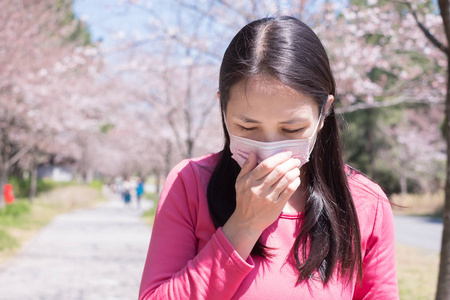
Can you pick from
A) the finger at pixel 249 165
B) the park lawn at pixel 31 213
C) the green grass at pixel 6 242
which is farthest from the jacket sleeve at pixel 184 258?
the green grass at pixel 6 242

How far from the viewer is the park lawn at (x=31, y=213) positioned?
1045cm

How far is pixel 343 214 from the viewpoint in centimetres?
153

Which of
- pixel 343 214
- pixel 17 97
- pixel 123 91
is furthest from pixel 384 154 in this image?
pixel 343 214

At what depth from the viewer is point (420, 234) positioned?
44.8 ft

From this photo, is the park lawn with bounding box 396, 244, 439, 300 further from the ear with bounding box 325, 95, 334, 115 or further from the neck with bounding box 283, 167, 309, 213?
the ear with bounding box 325, 95, 334, 115

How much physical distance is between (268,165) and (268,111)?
145 mm

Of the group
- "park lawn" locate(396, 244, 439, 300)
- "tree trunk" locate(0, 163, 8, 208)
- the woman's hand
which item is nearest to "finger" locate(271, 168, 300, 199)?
the woman's hand

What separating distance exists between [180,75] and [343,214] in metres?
16.3

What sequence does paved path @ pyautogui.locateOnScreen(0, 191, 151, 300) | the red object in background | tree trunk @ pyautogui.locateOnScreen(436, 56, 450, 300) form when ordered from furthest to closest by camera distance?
the red object in background < paved path @ pyautogui.locateOnScreen(0, 191, 151, 300) < tree trunk @ pyautogui.locateOnScreen(436, 56, 450, 300)

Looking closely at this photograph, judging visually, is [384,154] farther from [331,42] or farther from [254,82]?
[254,82]

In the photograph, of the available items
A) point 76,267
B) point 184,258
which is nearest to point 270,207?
point 184,258

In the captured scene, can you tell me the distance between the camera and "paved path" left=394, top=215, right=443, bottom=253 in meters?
11.4

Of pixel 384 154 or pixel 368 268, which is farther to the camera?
pixel 384 154

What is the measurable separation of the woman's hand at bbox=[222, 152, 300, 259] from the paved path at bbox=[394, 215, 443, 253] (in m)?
9.96
